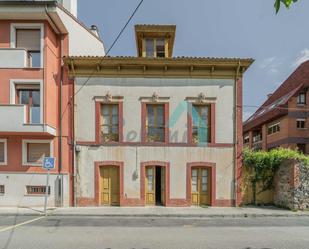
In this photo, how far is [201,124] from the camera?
45.9 ft

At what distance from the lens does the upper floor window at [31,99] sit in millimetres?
12938

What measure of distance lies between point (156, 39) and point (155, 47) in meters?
0.50

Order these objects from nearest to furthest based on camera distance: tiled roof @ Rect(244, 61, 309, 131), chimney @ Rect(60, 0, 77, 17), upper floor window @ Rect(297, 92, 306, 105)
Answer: chimney @ Rect(60, 0, 77, 17), upper floor window @ Rect(297, 92, 306, 105), tiled roof @ Rect(244, 61, 309, 131)

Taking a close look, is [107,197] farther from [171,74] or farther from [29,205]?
[171,74]

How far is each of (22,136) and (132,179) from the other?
5949 millimetres

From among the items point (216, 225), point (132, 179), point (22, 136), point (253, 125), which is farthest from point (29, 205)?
point (253, 125)

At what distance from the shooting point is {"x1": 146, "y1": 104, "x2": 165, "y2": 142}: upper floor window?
45.5 feet

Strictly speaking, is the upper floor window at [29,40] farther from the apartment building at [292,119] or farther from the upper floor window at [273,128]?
the upper floor window at [273,128]

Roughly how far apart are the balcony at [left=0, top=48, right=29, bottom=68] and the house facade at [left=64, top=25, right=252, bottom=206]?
2.07 meters

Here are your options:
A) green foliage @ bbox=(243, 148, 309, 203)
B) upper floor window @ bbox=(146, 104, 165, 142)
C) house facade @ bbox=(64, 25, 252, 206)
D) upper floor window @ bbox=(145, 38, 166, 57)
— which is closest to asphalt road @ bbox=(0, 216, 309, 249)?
house facade @ bbox=(64, 25, 252, 206)

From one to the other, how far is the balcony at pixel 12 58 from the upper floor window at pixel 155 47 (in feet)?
21.8

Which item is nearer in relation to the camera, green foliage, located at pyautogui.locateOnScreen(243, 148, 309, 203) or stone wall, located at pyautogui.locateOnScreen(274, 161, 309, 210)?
stone wall, located at pyautogui.locateOnScreen(274, 161, 309, 210)

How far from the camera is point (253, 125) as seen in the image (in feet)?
115

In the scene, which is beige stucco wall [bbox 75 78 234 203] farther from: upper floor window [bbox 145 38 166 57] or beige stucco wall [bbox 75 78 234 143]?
upper floor window [bbox 145 38 166 57]
